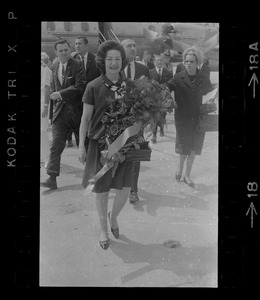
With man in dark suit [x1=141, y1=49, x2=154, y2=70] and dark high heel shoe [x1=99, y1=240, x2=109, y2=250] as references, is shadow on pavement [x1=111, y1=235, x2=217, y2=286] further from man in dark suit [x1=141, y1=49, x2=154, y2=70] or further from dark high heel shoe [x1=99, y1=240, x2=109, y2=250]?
man in dark suit [x1=141, y1=49, x2=154, y2=70]

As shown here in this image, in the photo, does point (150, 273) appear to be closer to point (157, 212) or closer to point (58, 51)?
point (157, 212)

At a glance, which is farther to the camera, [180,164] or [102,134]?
[180,164]

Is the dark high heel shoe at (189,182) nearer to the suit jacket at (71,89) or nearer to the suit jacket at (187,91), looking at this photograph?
the suit jacket at (187,91)

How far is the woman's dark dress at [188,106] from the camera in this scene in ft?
13.4

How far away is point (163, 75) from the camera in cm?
404

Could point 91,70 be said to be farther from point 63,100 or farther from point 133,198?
point 133,198

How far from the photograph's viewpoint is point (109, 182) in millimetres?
4047

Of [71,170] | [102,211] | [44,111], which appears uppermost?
[44,111]

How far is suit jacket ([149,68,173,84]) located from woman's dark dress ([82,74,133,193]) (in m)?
0.21

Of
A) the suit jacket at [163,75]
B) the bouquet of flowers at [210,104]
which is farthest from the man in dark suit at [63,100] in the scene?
the bouquet of flowers at [210,104]

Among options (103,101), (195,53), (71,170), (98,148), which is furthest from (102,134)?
(195,53)

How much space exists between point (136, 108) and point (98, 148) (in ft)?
1.40
